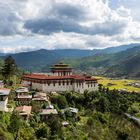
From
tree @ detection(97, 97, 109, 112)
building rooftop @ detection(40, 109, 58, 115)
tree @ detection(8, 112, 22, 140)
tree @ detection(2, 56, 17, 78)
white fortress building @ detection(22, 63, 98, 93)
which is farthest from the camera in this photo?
tree @ detection(2, 56, 17, 78)

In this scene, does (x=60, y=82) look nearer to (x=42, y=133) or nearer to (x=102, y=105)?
(x=102, y=105)

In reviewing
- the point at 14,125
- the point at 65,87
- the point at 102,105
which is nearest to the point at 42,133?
the point at 14,125

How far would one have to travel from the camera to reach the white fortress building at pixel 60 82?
326 feet

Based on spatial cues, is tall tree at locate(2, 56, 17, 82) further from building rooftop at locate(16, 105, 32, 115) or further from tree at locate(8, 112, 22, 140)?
tree at locate(8, 112, 22, 140)

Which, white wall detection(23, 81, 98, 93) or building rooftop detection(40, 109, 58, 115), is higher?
white wall detection(23, 81, 98, 93)

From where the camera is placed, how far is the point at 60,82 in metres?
102

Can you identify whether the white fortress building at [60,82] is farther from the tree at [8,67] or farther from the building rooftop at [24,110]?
the building rooftop at [24,110]

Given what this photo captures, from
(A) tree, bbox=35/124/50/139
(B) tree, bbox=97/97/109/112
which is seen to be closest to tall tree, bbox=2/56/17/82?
(B) tree, bbox=97/97/109/112

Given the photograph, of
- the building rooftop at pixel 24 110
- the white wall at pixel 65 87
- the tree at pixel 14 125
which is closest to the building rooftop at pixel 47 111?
the building rooftop at pixel 24 110

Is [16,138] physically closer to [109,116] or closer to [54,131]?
[54,131]

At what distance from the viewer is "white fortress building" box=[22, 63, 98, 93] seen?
Result: 9938 centimetres

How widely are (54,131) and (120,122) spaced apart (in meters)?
35.2

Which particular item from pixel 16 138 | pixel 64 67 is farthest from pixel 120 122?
pixel 16 138

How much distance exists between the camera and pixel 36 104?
78250 millimetres
